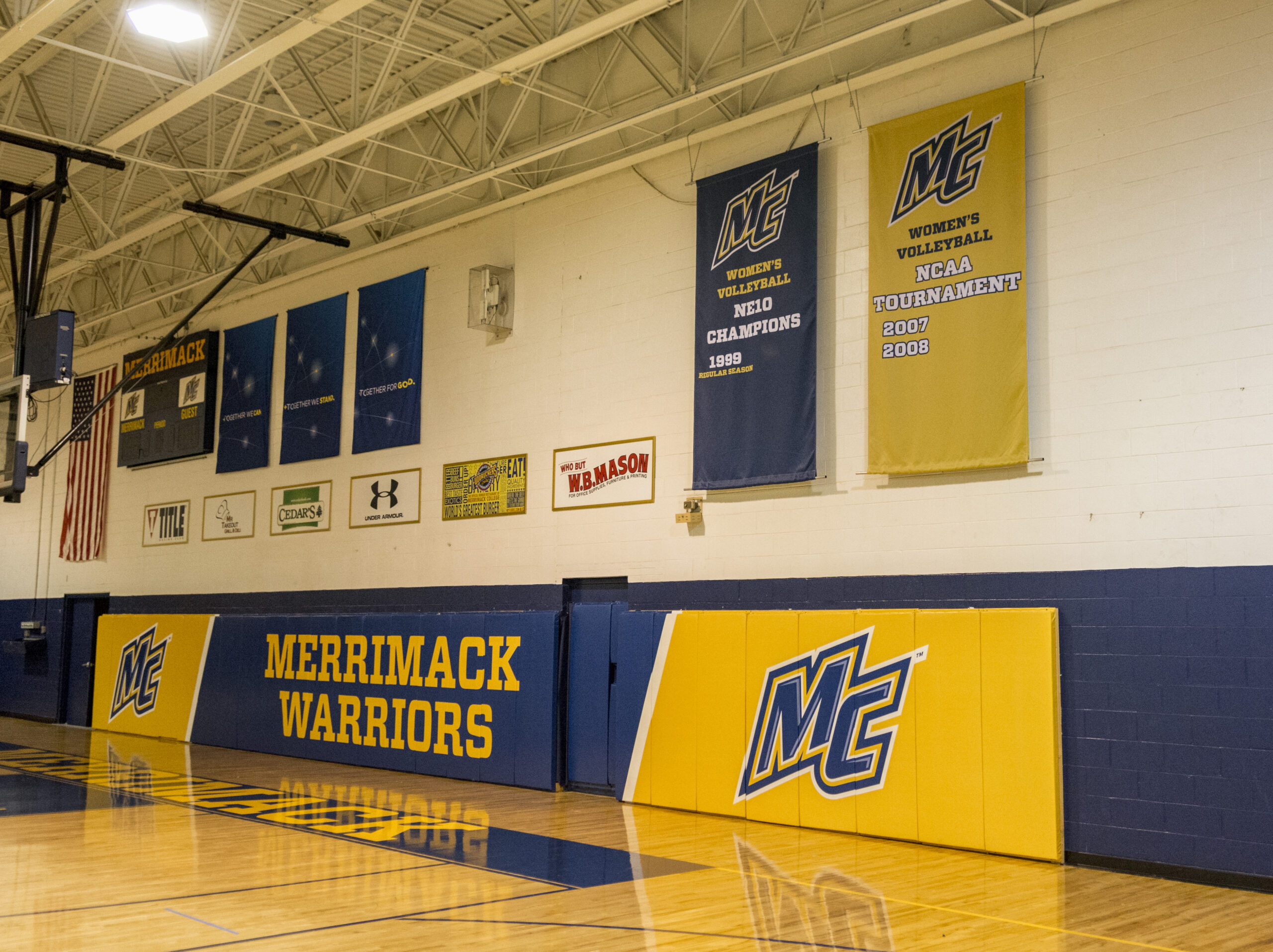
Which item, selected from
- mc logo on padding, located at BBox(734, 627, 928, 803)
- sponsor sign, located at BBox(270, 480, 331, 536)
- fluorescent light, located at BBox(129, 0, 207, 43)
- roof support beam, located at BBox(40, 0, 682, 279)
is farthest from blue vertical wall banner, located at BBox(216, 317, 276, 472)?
mc logo on padding, located at BBox(734, 627, 928, 803)

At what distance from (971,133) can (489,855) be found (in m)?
6.40

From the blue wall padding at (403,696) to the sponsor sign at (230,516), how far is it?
1385 mm

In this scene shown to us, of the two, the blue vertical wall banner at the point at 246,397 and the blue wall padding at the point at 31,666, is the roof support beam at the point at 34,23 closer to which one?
the blue vertical wall banner at the point at 246,397

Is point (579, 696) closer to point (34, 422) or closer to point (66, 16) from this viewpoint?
point (66, 16)

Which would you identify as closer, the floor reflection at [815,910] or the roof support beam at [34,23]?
the floor reflection at [815,910]

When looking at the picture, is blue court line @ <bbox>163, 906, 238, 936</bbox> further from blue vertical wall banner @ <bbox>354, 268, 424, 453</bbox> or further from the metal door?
the metal door

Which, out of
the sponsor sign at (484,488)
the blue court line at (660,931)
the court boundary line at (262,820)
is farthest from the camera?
the sponsor sign at (484,488)

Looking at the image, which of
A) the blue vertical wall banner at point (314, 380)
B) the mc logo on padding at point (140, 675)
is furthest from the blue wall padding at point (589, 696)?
the mc logo on padding at point (140, 675)

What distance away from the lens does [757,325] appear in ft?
33.6

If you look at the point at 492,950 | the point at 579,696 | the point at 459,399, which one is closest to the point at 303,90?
the point at 459,399

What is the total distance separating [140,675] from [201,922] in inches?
477

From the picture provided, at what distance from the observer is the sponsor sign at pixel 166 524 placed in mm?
17078

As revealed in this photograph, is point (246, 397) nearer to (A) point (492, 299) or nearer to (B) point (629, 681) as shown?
(A) point (492, 299)

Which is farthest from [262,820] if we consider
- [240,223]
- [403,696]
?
[240,223]
